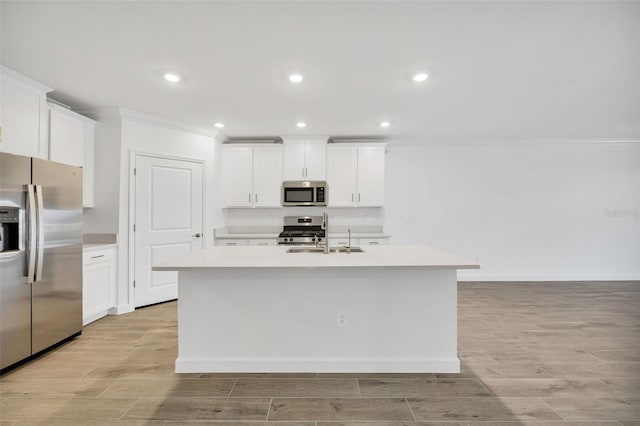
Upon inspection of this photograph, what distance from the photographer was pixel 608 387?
2062 millimetres

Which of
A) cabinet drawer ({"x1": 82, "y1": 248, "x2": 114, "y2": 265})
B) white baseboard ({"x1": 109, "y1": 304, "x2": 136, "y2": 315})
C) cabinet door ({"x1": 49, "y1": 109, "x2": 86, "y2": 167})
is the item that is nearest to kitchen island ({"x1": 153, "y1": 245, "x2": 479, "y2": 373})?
cabinet drawer ({"x1": 82, "y1": 248, "x2": 114, "y2": 265})

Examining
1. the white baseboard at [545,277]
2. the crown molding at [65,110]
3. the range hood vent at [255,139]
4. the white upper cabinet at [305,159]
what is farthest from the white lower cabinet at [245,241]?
the white baseboard at [545,277]

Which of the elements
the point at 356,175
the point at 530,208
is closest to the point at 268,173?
the point at 356,175

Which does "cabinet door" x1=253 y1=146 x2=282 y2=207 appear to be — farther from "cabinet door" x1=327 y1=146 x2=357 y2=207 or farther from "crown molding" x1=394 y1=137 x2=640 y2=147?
"crown molding" x1=394 y1=137 x2=640 y2=147

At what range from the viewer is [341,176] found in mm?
4711

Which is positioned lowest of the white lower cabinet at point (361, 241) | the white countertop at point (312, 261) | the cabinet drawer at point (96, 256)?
the cabinet drawer at point (96, 256)

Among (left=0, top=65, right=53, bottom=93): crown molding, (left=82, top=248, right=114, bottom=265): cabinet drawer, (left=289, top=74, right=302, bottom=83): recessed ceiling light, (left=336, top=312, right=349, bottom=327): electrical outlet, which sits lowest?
(left=336, top=312, right=349, bottom=327): electrical outlet

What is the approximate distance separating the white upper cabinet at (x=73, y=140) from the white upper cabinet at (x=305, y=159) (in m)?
2.46

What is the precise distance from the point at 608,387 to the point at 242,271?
269 centimetres

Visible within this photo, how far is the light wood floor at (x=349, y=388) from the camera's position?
177cm

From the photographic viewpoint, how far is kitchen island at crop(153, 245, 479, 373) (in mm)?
2244

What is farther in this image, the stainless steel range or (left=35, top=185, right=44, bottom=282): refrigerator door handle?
the stainless steel range

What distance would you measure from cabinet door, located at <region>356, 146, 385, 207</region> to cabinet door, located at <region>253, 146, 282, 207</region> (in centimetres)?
128

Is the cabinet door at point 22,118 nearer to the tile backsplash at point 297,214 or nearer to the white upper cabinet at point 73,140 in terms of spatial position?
the white upper cabinet at point 73,140
